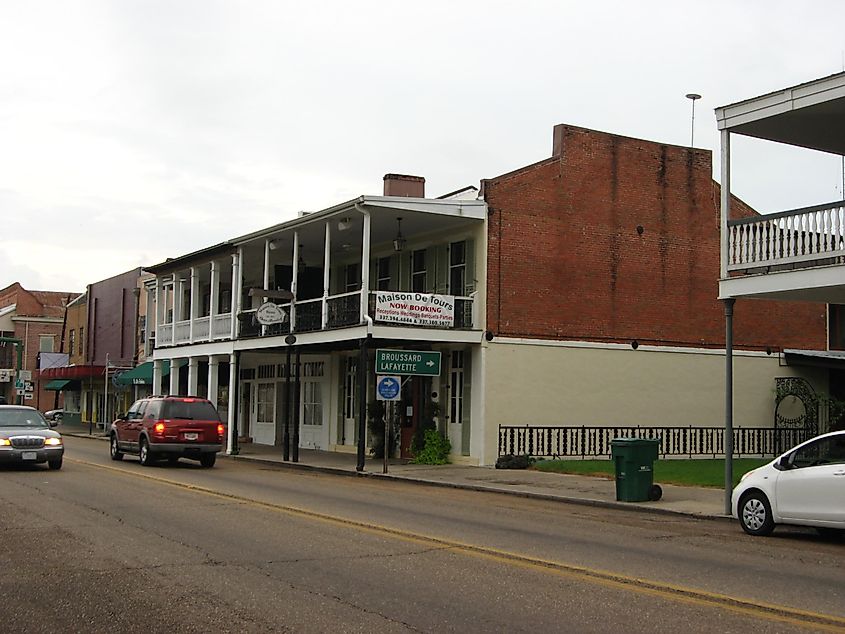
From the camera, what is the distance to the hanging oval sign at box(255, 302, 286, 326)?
28.9 m

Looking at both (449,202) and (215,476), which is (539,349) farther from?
(215,476)

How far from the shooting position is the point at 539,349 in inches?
1067

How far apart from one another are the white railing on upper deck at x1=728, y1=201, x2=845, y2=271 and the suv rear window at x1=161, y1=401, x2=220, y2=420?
13.5 m

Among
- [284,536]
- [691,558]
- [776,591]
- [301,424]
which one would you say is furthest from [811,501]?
[301,424]

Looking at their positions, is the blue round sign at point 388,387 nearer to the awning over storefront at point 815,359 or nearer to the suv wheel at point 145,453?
the suv wheel at point 145,453

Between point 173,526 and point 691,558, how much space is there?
6326 mm

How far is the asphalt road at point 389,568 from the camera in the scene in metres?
7.62

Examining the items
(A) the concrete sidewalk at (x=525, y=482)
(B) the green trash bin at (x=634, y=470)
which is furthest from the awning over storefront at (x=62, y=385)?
(B) the green trash bin at (x=634, y=470)

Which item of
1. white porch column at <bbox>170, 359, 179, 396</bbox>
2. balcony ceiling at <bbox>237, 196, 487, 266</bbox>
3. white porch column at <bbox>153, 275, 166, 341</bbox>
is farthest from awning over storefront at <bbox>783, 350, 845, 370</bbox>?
white porch column at <bbox>153, 275, 166, 341</bbox>

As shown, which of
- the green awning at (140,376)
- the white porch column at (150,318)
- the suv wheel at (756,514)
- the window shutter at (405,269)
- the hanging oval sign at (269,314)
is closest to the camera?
the suv wheel at (756,514)

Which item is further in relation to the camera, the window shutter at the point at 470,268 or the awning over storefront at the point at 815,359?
the awning over storefront at the point at 815,359

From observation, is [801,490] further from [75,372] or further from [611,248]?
[75,372]

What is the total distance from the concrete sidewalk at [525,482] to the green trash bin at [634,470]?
0.20 metres

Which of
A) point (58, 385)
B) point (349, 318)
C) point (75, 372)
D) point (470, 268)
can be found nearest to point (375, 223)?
point (470, 268)
